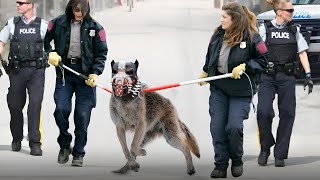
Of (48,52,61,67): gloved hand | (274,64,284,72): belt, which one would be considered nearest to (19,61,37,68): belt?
(48,52,61,67): gloved hand

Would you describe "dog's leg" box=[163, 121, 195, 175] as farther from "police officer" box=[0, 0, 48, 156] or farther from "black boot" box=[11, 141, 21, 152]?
"black boot" box=[11, 141, 21, 152]

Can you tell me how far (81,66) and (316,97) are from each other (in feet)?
25.8

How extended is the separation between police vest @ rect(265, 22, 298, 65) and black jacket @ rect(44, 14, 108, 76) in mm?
1687

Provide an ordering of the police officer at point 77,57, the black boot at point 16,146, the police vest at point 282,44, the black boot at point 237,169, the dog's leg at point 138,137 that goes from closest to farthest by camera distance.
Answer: the dog's leg at point 138,137 < the black boot at point 237,169 < the police officer at point 77,57 < the police vest at point 282,44 < the black boot at point 16,146

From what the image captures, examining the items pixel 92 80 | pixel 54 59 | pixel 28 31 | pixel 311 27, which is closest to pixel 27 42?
pixel 28 31

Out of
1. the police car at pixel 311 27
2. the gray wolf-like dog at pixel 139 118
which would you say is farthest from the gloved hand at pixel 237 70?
the police car at pixel 311 27

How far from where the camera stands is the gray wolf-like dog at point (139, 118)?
30.7ft

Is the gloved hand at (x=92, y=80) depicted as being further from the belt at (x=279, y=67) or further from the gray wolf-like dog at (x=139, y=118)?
the belt at (x=279, y=67)

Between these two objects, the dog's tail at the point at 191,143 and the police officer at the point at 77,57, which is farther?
the police officer at the point at 77,57

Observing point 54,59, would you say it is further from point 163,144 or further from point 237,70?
point 163,144

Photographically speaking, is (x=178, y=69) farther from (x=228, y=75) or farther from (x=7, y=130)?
(x=228, y=75)

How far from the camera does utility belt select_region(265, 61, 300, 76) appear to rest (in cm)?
1080

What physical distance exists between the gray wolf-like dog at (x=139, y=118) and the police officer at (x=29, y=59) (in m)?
1.76

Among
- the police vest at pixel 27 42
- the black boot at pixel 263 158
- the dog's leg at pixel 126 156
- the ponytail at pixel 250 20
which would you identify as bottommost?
the black boot at pixel 263 158
